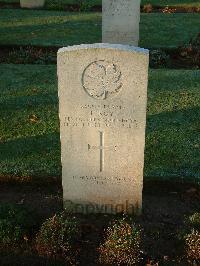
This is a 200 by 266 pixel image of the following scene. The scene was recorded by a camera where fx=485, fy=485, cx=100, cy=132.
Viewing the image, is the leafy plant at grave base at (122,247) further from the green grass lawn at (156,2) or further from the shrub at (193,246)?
the green grass lawn at (156,2)

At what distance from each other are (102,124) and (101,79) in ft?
1.81

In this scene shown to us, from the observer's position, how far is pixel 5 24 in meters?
15.8

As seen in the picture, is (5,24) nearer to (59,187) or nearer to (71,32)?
(71,32)

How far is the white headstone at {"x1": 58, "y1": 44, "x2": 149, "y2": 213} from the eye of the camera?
5.30 metres

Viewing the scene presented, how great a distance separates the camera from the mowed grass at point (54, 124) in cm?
716

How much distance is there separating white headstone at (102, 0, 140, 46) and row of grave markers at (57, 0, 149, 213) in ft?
21.8

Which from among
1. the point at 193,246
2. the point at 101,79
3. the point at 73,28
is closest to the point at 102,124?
the point at 101,79

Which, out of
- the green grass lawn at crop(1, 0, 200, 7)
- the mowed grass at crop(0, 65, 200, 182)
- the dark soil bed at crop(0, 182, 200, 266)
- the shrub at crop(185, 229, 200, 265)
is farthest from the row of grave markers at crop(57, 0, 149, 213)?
the green grass lawn at crop(1, 0, 200, 7)

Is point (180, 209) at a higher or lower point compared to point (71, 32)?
lower

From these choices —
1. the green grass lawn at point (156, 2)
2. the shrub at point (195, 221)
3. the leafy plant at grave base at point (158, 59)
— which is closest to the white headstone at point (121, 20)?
the leafy plant at grave base at point (158, 59)

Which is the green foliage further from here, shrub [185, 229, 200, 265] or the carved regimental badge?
shrub [185, 229, 200, 265]

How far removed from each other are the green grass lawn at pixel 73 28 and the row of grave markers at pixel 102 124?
818 centimetres

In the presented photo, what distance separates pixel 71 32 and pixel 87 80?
982cm

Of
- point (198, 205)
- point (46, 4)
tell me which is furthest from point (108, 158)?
point (46, 4)
